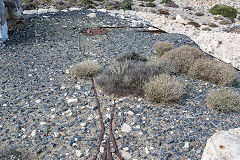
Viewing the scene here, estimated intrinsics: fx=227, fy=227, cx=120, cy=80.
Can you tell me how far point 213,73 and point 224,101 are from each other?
1.71m

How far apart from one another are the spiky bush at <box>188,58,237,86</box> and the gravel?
32 centimetres

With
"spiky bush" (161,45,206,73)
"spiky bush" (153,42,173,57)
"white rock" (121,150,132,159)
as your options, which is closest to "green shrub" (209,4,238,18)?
"spiky bush" (153,42,173,57)

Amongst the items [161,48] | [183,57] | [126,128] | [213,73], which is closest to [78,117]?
[126,128]

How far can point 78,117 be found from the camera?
538 cm

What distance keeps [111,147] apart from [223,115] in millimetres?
2853

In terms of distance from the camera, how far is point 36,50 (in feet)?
31.6

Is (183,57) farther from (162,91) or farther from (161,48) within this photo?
(162,91)

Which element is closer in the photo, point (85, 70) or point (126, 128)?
point (126, 128)

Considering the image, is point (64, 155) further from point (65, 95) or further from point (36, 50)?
point (36, 50)

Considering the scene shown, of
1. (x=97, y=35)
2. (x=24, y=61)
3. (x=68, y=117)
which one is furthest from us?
(x=97, y=35)

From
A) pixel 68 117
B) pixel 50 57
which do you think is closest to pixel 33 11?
pixel 50 57

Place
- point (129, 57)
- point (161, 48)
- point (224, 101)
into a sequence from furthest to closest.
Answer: point (161, 48)
point (129, 57)
point (224, 101)

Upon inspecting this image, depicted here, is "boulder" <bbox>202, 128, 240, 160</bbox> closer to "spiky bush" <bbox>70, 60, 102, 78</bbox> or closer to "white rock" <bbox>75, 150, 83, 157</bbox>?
"white rock" <bbox>75, 150, 83, 157</bbox>

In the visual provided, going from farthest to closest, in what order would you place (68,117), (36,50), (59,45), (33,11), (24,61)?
(33,11) < (59,45) < (36,50) < (24,61) < (68,117)
